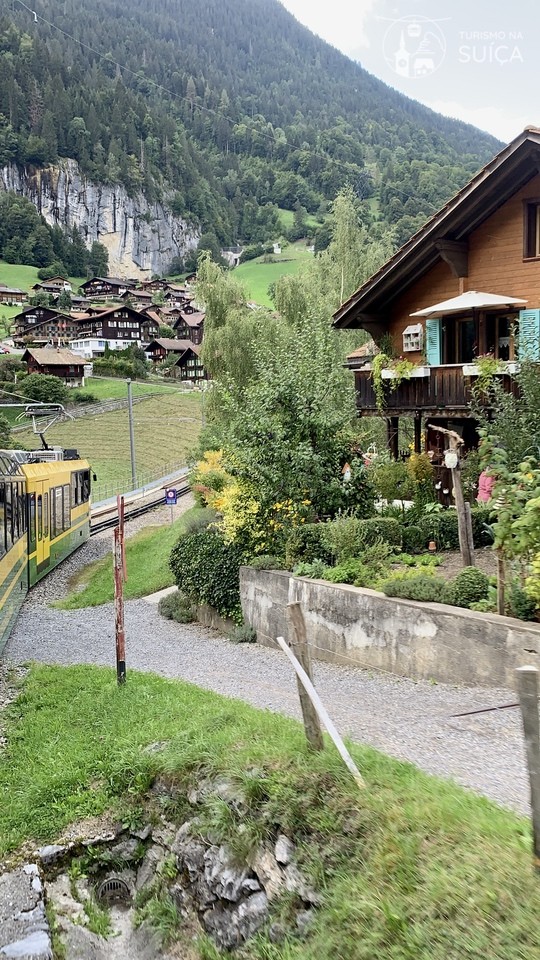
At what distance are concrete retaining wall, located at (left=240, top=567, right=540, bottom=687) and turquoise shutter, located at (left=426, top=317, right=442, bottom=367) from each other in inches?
339

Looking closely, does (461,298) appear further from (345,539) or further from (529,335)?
(345,539)

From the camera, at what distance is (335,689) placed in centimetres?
1095

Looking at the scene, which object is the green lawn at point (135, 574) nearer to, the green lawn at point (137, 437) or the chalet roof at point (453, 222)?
the chalet roof at point (453, 222)

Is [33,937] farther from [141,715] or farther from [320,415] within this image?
[320,415]

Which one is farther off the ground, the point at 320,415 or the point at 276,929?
the point at 320,415

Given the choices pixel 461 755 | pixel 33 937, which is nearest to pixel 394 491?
pixel 461 755

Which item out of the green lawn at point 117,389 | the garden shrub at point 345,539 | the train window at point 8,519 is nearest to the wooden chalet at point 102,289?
the green lawn at point 117,389

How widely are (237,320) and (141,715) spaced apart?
22.6 m

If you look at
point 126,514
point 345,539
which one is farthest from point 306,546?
point 126,514

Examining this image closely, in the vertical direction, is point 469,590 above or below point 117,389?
below

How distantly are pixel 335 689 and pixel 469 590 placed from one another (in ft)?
7.68

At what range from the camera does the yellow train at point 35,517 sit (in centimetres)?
1563

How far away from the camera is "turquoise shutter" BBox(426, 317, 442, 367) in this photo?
66.3ft

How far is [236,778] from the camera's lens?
7.42 m
